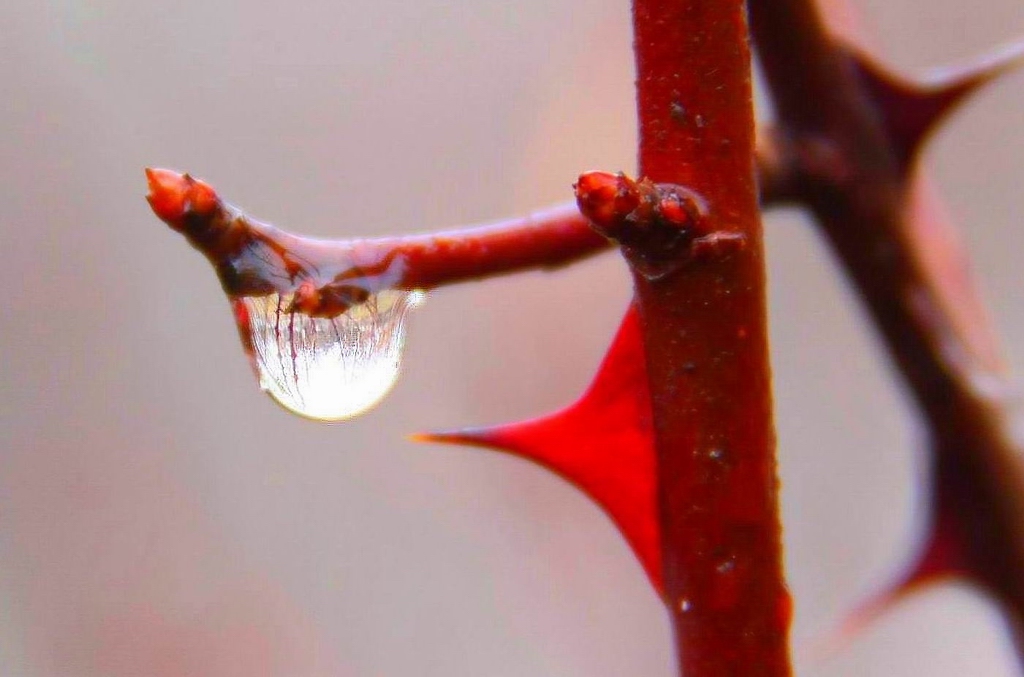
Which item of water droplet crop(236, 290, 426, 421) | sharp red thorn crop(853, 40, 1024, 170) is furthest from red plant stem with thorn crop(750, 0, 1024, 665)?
water droplet crop(236, 290, 426, 421)

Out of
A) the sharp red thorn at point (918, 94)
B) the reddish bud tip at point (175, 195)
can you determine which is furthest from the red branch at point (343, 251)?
the sharp red thorn at point (918, 94)

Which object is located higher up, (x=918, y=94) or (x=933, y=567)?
(x=918, y=94)

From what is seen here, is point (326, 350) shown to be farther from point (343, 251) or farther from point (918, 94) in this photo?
point (918, 94)

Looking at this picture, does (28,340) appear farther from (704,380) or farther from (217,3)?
(704,380)

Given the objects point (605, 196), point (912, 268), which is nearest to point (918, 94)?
point (912, 268)

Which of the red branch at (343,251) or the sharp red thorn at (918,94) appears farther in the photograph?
the sharp red thorn at (918,94)

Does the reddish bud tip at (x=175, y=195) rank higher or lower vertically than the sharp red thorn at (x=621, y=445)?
higher

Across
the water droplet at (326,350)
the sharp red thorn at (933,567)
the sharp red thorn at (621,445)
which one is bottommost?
the sharp red thorn at (933,567)

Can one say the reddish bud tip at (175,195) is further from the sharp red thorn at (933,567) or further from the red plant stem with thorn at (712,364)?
the sharp red thorn at (933,567)
